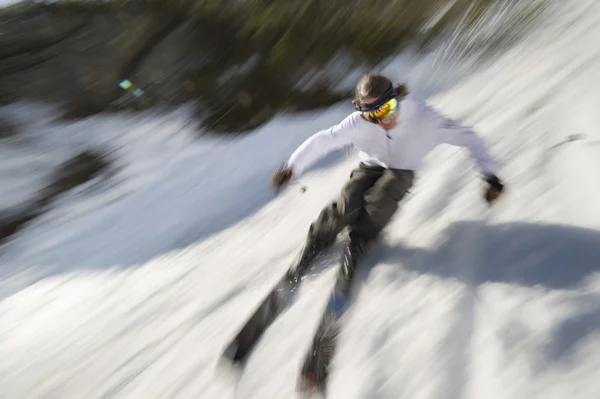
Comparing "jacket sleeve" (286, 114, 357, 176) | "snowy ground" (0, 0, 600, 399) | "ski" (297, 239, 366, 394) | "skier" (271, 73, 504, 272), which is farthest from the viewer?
"jacket sleeve" (286, 114, 357, 176)

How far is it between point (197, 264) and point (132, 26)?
30.2 feet

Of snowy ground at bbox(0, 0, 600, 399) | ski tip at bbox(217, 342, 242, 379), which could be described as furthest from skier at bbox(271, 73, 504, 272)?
ski tip at bbox(217, 342, 242, 379)

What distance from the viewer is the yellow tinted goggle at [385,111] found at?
2319 mm

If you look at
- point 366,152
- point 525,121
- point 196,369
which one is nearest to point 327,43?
point 525,121

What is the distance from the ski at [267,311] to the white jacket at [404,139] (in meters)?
0.56

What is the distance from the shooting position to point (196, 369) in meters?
2.43

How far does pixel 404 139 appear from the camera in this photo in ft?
8.11

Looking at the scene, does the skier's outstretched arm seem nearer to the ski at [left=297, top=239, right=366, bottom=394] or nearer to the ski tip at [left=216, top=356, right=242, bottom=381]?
the ski at [left=297, top=239, right=366, bottom=394]

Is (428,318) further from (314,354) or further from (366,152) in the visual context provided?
(366,152)

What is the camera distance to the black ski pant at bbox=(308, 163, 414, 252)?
248 centimetres

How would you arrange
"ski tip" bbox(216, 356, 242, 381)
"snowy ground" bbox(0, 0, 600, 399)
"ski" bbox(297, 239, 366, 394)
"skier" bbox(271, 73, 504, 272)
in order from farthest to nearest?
"skier" bbox(271, 73, 504, 272), "ski tip" bbox(216, 356, 242, 381), "ski" bbox(297, 239, 366, 394), "snowy ground" bbox(0, 0, 600, 399)

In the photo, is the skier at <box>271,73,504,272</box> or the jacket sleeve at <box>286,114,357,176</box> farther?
the jacket sleeve at <box>286,114,357,176</box>

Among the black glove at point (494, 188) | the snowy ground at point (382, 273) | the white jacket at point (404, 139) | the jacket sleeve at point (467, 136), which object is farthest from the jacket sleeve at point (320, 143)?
the black glove at point (494, 188)

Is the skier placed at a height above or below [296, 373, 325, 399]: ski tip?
above
